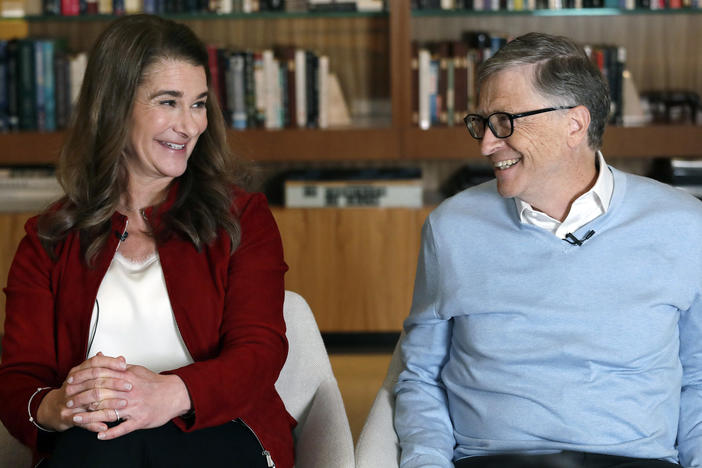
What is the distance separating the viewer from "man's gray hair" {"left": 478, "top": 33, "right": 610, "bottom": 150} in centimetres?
155

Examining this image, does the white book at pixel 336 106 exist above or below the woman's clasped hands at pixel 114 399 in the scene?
above

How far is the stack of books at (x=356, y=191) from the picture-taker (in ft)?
11.0

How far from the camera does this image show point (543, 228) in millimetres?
1571

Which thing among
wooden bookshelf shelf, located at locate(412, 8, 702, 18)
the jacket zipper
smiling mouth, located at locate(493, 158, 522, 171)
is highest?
wooden bookshelf shelf, located at locate(412, 8, 702, 18)

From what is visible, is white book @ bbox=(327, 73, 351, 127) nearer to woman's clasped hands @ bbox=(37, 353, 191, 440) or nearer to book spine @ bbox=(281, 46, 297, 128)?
book spine @ bbox=(281, 46, 297, 128)

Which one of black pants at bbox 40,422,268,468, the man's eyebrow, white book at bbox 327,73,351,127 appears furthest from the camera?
white book at bbox 327,73,351,127

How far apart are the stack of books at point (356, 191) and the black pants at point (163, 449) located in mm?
1861

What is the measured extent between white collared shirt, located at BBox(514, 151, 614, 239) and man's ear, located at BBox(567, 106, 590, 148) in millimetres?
77

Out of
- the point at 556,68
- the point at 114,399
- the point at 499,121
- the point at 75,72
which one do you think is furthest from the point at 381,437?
the point at 75,72

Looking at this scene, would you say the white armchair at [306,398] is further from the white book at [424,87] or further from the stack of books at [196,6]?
the stack of books at [196,6]

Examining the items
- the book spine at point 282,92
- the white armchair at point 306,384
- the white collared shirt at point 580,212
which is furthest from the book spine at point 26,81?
the white collared shirt at point 580,212

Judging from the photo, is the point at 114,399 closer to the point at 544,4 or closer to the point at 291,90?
the point at 291,90

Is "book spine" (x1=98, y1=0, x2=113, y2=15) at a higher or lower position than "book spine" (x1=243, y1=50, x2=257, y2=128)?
higher

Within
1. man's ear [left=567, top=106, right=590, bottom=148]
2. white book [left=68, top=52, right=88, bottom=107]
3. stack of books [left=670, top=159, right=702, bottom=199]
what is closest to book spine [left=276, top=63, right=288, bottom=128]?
white book [left=68, top=52, right=88, bottom=107]
